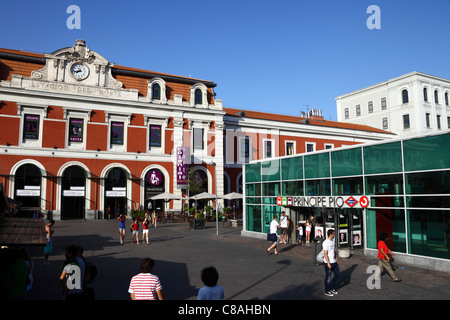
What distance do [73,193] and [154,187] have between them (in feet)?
26.3

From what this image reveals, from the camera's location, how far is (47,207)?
33.1 meters

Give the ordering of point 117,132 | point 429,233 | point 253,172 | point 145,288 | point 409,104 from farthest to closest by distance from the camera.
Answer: point 409,104
point 117,132
point 253,172
point 429,233
point 145,288

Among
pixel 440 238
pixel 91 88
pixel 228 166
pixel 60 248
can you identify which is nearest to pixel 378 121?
pixel 228 166

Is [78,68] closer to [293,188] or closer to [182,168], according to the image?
[182,168]

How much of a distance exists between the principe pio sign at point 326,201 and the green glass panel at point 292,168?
135 cm

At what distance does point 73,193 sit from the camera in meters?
34.5

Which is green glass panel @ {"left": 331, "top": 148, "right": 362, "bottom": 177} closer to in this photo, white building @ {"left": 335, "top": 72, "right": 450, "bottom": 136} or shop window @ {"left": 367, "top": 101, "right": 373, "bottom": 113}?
white building @ {"left": 335, "top": 72, "right": 450, "bottom": 136}

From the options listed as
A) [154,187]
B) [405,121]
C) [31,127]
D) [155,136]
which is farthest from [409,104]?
[31,127]

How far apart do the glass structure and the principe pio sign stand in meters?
0.13

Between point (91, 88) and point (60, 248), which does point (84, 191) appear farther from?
point (60, 248)

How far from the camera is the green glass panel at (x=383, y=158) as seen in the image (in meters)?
14.9

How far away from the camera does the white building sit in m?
54.4

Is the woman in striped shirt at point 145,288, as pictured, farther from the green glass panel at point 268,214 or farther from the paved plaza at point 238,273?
the green glass panel at point 268,214

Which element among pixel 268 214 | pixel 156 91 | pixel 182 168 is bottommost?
pixel 268 214
